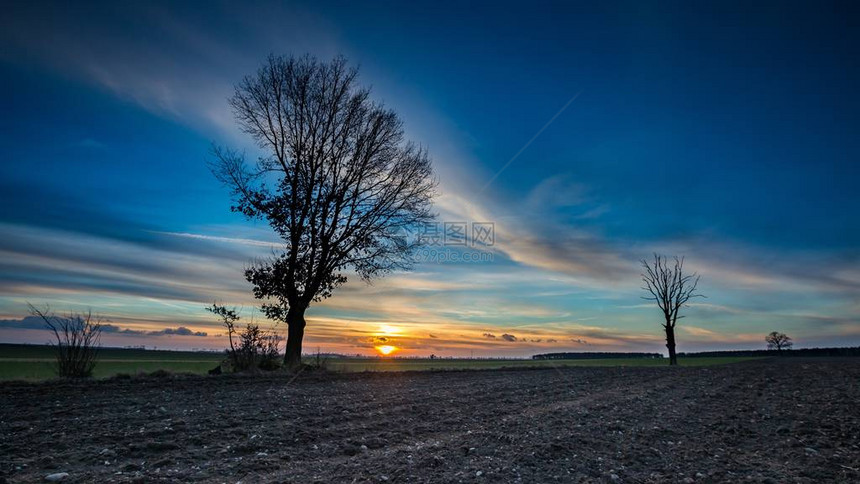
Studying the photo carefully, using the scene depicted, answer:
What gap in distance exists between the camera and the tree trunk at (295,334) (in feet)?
70.7

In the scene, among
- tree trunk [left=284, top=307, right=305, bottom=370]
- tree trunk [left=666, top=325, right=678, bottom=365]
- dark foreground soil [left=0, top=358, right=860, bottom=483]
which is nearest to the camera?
dark foreground soil [left=0, top=358, right=860, bottom=483]

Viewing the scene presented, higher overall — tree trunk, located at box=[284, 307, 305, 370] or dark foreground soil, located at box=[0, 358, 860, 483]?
tree trunk, located at box=[284, 307, 305, 370]

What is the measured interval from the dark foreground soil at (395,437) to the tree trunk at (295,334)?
8.66 m

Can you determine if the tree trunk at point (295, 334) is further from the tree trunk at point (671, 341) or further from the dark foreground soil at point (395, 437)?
the tree trunk at point (671, 341)

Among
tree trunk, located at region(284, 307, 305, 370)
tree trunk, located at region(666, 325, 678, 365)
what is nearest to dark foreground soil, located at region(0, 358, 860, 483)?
tree trunk, located at region(284, 307, 305, 370)

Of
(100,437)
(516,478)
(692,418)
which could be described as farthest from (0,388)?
(692,418)

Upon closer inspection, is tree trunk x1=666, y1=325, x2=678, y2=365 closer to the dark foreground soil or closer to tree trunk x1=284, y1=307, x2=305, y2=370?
the dark foreground soil

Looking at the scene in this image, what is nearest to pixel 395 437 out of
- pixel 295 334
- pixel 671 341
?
pixel 295 334

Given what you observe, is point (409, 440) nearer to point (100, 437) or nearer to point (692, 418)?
point (100, 437)

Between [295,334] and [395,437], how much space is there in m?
15.8

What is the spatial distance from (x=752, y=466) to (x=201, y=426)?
8931 millimetres

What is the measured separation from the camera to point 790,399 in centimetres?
1389

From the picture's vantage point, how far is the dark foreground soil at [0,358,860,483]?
18.8ft

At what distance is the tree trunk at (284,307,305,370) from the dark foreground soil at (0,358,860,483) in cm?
866
